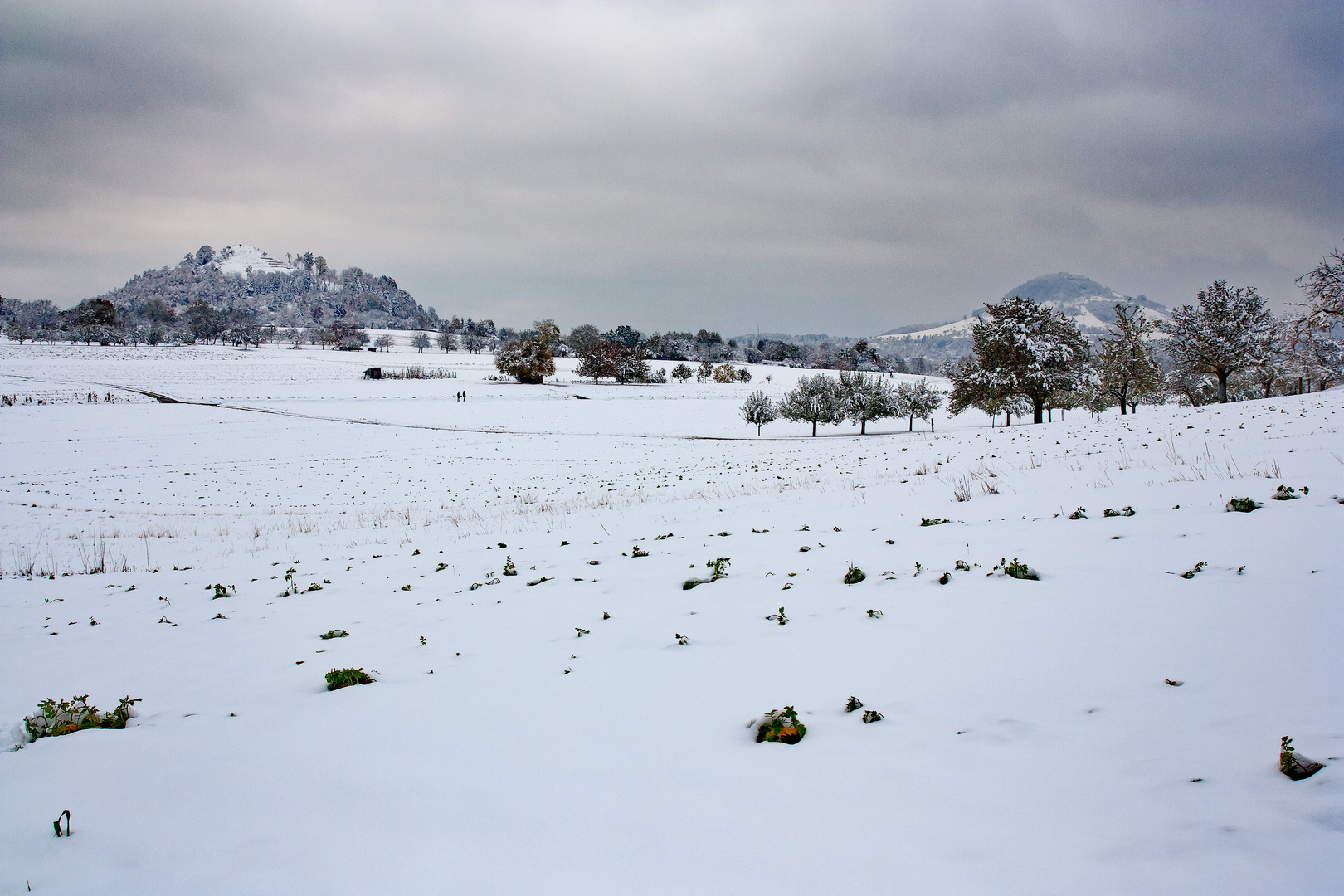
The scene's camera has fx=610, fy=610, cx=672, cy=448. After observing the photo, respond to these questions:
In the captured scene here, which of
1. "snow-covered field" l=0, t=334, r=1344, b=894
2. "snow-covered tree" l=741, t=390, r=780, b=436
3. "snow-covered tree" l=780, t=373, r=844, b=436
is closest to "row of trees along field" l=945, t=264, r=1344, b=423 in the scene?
"snow-covered tree" l=780, t=373, r=844, b=436

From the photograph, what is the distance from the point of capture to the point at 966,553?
6934mm

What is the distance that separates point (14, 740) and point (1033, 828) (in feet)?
20.8

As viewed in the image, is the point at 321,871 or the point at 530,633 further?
the point at 530,633

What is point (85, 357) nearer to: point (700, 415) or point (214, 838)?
point (700, 415)

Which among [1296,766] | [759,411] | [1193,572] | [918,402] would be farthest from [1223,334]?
[1296,766]

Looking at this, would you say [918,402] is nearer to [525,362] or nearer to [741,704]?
[741,704]

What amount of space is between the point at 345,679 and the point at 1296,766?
592cm

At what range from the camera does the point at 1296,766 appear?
8.11 feet

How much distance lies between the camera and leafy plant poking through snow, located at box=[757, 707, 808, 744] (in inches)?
137

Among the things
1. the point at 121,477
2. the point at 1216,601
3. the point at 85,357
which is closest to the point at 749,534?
the point at 1216,601

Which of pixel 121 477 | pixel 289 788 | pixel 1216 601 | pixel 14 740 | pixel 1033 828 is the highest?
pixel 1216 601

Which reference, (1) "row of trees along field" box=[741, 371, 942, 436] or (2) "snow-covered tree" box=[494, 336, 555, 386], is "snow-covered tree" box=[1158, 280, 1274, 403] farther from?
(2) "snow-covered tree" box=[494, 336, 555, 386]

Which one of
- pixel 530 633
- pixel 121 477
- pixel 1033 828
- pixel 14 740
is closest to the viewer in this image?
pixel 1033 828

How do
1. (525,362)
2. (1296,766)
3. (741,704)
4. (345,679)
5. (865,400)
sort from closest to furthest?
(1296,766) < (741,704) < (345,679) < (865,400) < (525,362)
